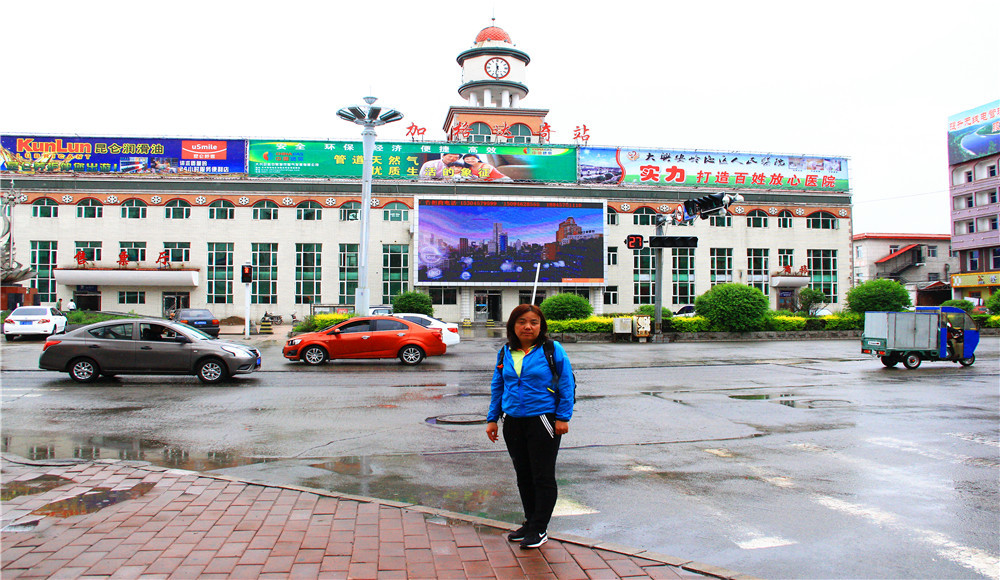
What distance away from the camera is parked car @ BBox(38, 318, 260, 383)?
1321 centimetres

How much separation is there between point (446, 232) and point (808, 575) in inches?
1625

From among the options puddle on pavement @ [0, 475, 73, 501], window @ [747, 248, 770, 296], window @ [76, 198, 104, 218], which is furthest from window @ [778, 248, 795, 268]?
puddle on pavement @ [0, 475, 73, 501]

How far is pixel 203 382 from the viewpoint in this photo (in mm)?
13477

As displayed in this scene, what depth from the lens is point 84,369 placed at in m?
13.3

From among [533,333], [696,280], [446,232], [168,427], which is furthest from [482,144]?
[533,333]

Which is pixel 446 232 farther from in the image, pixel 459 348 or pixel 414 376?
pixel 414 376

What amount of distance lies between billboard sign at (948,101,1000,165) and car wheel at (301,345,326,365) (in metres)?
61.0

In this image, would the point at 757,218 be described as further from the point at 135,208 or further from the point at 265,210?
the point at 135,208

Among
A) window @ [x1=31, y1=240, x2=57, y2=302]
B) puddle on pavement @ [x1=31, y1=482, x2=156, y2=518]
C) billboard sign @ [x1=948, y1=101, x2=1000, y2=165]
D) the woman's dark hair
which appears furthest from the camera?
billboard sign @ [x1=948, y1=101, x2=1000, y2=165]

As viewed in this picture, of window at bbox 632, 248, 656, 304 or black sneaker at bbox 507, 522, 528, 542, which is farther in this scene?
window at bbox 632, 248, 656, 304

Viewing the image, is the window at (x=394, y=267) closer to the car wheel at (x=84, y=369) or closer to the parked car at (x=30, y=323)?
the parked car at (x=30, y=323)

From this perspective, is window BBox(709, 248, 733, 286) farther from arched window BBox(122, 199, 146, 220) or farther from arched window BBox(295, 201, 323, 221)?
arched window BBox(122, 199, 146, 220)

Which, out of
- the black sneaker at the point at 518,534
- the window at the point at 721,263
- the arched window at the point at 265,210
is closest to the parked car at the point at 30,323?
the arched window at the point at 265,210

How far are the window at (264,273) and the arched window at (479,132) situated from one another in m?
17.8
